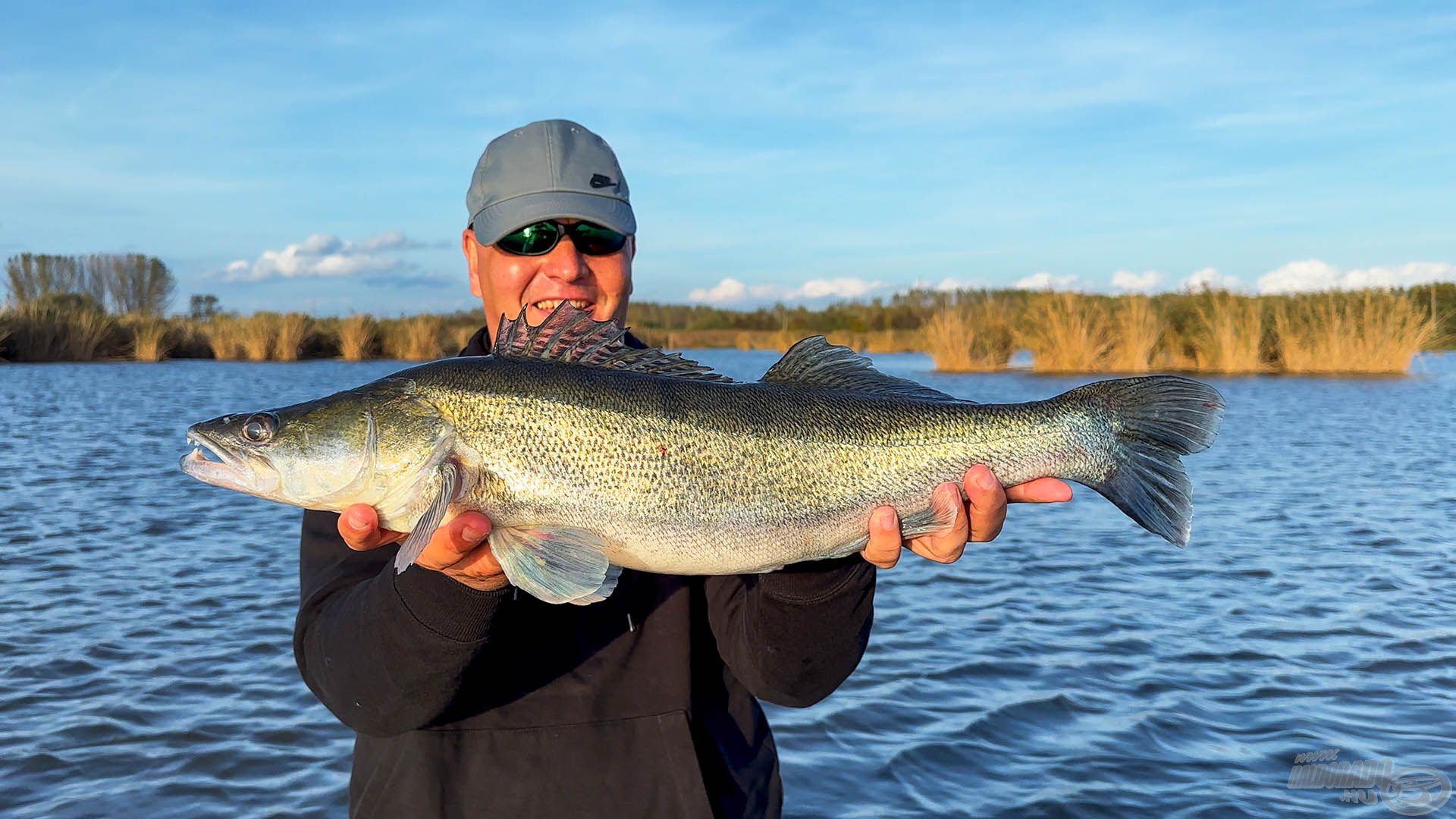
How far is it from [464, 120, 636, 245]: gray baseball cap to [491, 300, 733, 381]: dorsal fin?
752 millimetres

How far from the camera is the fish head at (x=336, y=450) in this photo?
2.77m

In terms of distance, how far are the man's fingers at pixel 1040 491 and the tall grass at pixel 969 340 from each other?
29427 mm

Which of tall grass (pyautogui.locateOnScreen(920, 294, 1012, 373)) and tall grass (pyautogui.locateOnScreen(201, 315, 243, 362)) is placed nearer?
tall grass (pyautogui.locateOnScreen(920, 294, 1012, 373))

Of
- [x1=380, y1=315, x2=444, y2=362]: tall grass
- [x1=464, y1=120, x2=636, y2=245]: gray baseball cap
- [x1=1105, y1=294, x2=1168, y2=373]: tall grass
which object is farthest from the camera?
[x1=380, y1=315, x2=444, y2=362]: tall grass

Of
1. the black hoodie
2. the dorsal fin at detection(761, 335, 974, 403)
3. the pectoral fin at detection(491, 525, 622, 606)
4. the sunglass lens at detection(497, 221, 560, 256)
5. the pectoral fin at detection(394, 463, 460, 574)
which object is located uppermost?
the sunglass lens at detection(497, 221, 560, 256)

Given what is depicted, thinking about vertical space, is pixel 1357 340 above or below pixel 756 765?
above

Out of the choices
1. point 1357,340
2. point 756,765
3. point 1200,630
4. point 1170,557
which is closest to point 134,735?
point 756,765

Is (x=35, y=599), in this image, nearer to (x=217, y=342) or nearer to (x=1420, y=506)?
(x=1420, y=506)

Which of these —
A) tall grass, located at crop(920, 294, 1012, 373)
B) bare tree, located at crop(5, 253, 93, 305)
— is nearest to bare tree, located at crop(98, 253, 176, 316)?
bare tree, located at crop(5, 253, 93, 305)

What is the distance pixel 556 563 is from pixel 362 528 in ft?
1.68

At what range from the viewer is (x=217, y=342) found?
40656 mm

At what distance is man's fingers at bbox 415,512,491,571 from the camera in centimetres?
258

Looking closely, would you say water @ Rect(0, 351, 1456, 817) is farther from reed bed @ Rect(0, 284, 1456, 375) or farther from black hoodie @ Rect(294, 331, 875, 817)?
reed bed @ Rect(0, 284, 1456, 375)

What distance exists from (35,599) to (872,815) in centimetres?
657
